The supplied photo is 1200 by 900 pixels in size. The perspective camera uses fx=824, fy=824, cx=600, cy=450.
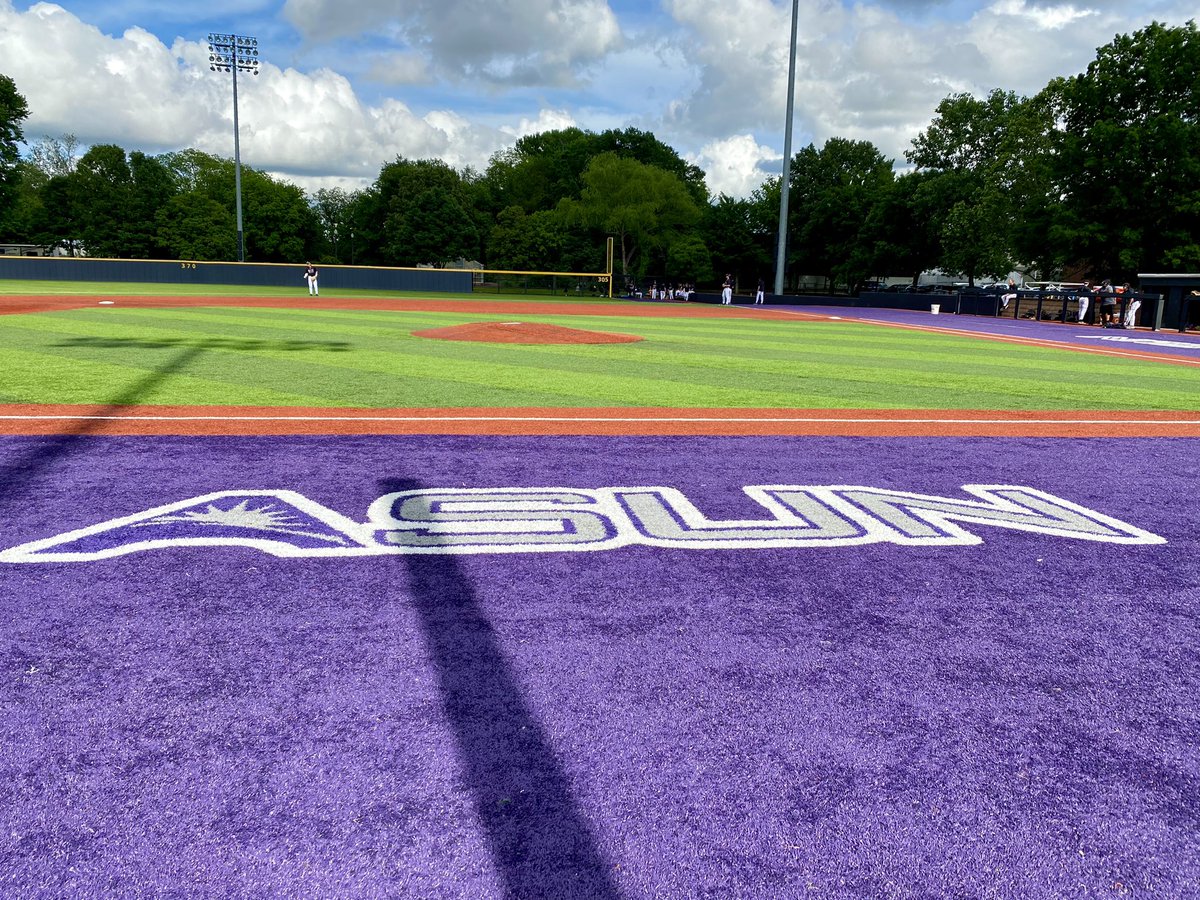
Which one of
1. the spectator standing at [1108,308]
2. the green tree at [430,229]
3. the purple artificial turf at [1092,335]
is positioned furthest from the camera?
the green tree at [430,229]

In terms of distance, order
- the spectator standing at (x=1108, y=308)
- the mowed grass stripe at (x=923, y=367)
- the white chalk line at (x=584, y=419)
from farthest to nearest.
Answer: the spectator standing at (x=1108, y=308)
the mowed grass stripe at (x=923, y=367)
the white chalk line at (x=584, y=419)

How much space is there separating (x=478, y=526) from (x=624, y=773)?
272 centimetres

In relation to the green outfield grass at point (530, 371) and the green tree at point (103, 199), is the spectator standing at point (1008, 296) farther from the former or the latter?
the green tree at point (103, 199)

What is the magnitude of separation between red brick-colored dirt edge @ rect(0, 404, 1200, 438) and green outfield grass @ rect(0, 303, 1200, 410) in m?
0.62

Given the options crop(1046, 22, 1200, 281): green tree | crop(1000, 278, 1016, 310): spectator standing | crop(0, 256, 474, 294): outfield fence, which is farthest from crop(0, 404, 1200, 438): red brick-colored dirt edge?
crop(0, 256, 474, 294): outfield fence

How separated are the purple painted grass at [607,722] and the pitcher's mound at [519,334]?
49.5 ft

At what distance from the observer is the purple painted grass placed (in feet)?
7.67

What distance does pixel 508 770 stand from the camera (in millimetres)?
2727

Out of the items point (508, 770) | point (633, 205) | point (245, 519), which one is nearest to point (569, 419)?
point (245, 519)

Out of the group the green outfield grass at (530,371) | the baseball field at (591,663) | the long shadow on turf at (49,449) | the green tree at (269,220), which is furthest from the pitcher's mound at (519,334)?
the green tree at (269,220)

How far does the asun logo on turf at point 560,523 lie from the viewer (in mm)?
4836

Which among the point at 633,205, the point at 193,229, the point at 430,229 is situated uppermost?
the point at 633,205

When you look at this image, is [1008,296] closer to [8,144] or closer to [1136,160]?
[1136,160]

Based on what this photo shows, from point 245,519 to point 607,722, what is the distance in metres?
3.27
